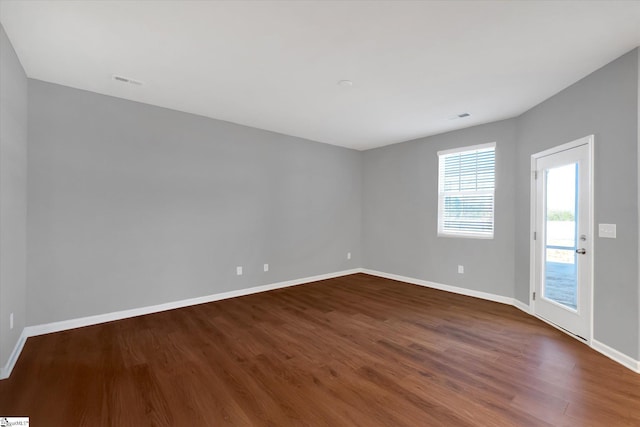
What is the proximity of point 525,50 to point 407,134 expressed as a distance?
2.71 metres

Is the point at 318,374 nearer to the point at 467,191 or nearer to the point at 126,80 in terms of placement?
the point at 126,80

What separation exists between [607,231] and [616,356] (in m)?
1.11

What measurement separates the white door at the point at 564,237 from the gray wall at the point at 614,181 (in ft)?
0.34

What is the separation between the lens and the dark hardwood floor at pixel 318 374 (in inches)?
72.3

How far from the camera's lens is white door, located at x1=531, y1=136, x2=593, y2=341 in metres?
2.88

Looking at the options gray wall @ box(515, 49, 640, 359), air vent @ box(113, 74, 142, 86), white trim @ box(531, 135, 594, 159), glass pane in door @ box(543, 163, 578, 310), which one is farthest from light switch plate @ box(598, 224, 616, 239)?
air vent @ box(113, 74, 142, 86)

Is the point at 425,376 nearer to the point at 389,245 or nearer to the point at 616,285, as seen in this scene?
the point at 616,285

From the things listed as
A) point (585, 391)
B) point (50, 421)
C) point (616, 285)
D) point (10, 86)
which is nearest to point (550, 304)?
point (616, 285)

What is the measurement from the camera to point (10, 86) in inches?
93.4

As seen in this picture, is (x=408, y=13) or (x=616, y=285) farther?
(x=616, y=285)

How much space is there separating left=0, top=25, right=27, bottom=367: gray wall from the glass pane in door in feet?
17.3

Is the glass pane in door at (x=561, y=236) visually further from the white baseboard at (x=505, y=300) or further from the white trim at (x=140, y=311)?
the white trim at (x=140, y=311)

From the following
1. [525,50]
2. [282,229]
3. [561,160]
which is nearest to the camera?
[525,50]

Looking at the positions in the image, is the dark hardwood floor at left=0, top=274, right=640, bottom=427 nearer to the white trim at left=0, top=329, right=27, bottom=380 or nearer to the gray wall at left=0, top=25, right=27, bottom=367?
the white trim at left=0, top=329, right=27, bottom=380
